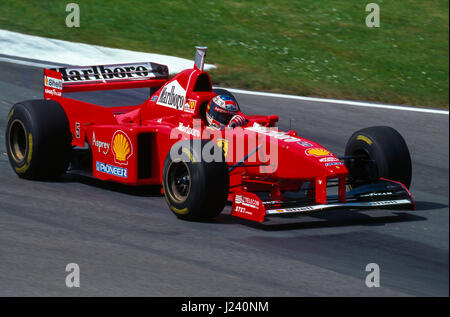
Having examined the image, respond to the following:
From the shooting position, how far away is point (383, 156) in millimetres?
7832

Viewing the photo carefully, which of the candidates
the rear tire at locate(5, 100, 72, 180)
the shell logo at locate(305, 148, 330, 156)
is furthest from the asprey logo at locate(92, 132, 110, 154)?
the shell logo at locate(305, 148, 330, 156)

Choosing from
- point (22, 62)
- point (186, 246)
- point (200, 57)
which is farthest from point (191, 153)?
point (22, 62)

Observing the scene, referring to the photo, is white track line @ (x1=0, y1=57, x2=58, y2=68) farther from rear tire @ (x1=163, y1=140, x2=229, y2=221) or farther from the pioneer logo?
rear tire @ (x1=163, y1=140, x2=229, y2=221)

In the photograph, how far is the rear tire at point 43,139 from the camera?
28.3ft

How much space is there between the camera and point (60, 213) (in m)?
7.54

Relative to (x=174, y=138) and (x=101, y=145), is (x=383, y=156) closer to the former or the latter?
(x=174, y=138)

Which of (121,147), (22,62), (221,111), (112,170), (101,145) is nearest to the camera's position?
(221,111)

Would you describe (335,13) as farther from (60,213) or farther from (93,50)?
(60,213)

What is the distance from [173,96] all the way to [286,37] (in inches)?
396

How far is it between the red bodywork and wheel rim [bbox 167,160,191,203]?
464mm

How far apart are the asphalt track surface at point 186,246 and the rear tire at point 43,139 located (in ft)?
0.61

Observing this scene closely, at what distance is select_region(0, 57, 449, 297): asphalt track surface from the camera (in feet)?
17.9

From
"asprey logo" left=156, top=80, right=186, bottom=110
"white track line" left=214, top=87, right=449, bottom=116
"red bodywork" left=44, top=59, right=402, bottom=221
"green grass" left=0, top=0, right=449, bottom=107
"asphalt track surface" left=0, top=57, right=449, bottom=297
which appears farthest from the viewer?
"green grass" left=0, top=0, right=449, bottom=107

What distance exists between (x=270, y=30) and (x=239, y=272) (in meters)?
13.6
